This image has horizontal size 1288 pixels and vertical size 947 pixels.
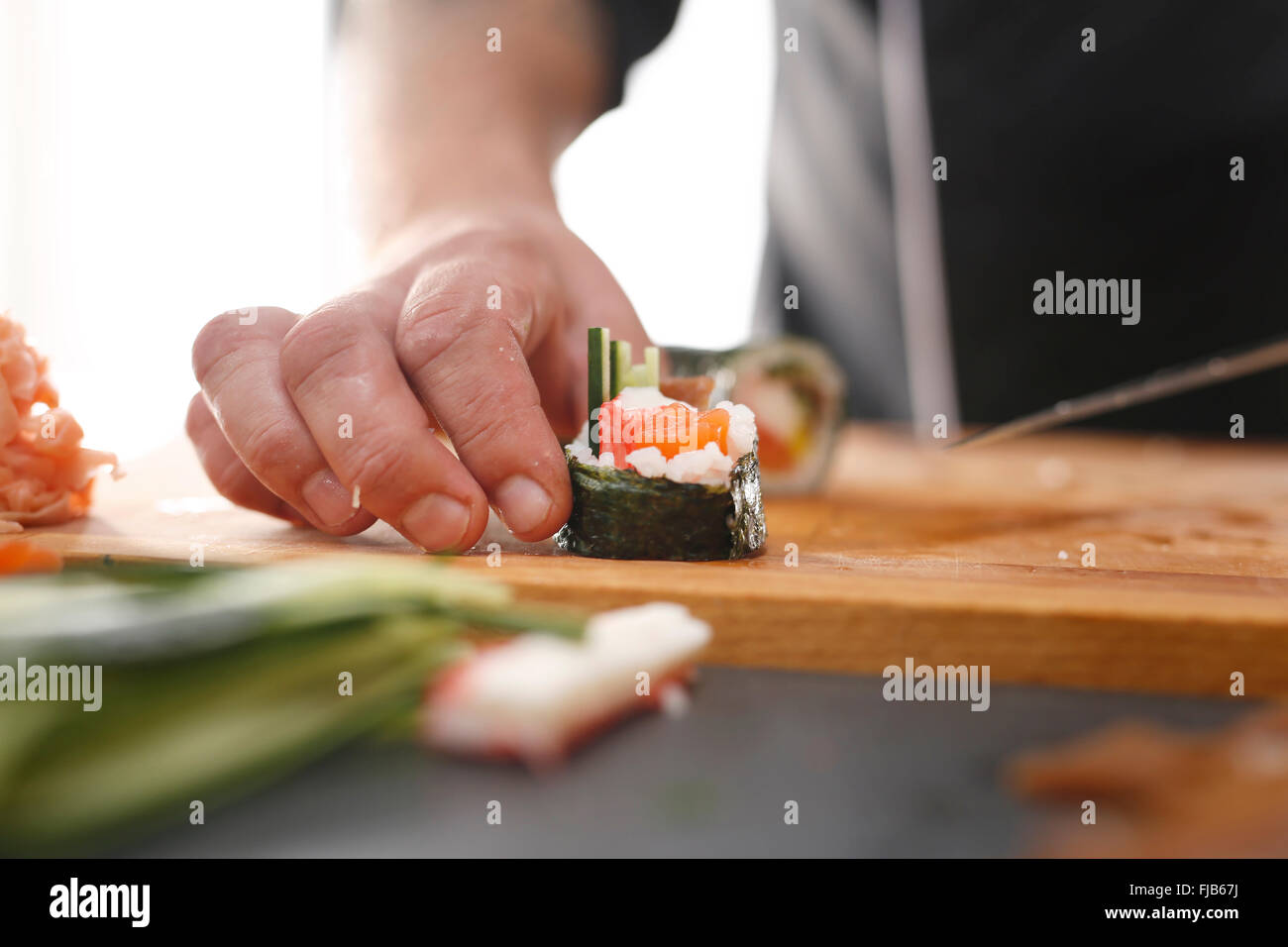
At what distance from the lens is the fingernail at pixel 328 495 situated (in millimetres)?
1497

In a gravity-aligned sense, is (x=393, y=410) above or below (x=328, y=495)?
above

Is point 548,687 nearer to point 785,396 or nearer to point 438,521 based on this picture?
point 438,521

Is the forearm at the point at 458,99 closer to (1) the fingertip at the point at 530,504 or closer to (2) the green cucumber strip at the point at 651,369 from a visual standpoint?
(2) the green cucumber strip at the point at 651,369

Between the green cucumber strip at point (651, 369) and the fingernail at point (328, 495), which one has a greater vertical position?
the green cucumber strip at point (651, 369)

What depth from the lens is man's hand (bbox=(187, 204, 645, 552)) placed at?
4.63 feet

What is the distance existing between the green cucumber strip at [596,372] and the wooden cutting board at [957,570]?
24cm

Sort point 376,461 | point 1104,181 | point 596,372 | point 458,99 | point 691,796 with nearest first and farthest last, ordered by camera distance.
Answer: point 691,796, point 376,461, point 596,372, point 458,99, point 1104,181

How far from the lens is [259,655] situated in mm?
981

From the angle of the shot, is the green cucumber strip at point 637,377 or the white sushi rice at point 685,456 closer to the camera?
the white sushi rice at point 685,456

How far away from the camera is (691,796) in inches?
35.0

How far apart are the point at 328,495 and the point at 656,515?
49 centimetres

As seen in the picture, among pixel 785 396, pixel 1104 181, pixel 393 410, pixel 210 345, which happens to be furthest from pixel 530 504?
pixel 1104 181

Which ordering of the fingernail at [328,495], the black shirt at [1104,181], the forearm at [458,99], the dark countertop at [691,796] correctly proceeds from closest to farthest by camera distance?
the dark countertop at [691,796] → the fingernail at [328,495] → the forearm at [458,99] → the black shirt at [1104,181]

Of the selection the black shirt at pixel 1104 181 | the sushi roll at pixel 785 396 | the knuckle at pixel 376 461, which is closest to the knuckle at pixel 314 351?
the knuckle at pixel 376 461
